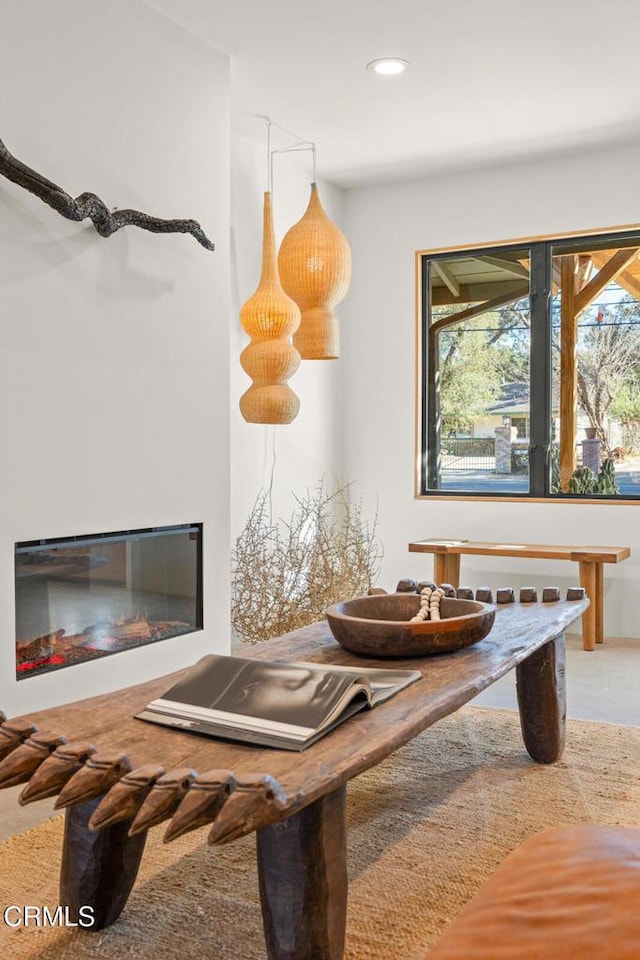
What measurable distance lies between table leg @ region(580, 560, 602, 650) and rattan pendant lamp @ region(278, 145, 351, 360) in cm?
172

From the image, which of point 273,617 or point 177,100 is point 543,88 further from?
point 273,617

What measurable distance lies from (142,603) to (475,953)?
2446 mm

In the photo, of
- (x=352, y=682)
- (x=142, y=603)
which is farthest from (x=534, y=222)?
(x=352, y=682)

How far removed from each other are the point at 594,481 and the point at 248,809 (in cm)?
406

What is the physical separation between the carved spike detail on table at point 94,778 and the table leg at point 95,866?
0.34 metres

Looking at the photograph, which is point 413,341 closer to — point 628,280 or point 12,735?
point 628,280

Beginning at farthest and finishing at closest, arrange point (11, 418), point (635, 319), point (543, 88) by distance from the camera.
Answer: point (635, 319) < point (543, 88) < point (11, 418)

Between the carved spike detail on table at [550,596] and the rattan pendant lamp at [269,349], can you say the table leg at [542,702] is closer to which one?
the carved spike detail on table at [550,596]

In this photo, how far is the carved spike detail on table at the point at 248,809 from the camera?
48.3 inches

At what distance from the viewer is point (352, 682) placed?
5.52ft

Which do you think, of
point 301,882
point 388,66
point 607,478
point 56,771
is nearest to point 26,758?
point 56,771

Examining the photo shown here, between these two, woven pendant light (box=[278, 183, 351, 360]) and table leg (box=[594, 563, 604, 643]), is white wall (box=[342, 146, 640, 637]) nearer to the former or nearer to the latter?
table leg (box=[594, 563, 604, 643])

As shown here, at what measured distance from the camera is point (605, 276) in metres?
4.88

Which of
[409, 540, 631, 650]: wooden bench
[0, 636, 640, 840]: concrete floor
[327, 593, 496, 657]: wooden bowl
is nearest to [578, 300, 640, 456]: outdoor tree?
[409, 540, 631, 650]: wooden bench
